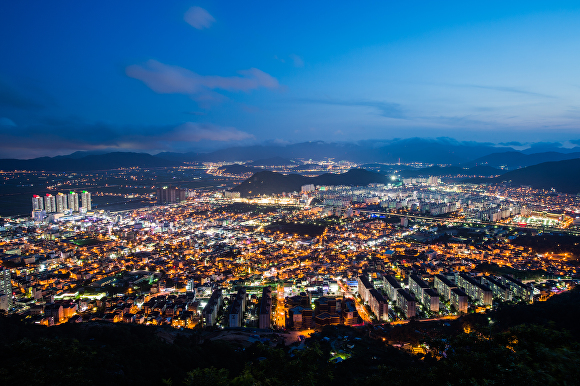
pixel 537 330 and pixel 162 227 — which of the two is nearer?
pixel 537 330

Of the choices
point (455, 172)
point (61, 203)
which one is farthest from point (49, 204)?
point (455, 172)

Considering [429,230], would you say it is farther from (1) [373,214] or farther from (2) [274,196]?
(2) [274,196]

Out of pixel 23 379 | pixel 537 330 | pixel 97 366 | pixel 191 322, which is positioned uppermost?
pixel 537 330

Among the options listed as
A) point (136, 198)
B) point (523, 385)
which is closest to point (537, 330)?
point (523, 385)

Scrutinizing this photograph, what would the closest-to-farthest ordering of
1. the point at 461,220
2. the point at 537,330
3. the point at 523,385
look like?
the point at 523,385 < the point at 537,330 < the point at 461,220

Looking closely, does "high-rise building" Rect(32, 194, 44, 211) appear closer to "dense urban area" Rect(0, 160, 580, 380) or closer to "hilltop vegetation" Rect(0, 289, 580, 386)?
"dense urban area" Rect(0, 160, 580, 380)

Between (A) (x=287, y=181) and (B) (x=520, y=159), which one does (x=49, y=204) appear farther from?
(B) (x=520, y=159)

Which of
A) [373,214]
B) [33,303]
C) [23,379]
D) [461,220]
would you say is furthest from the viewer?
[373,214]

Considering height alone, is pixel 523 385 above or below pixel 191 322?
above
